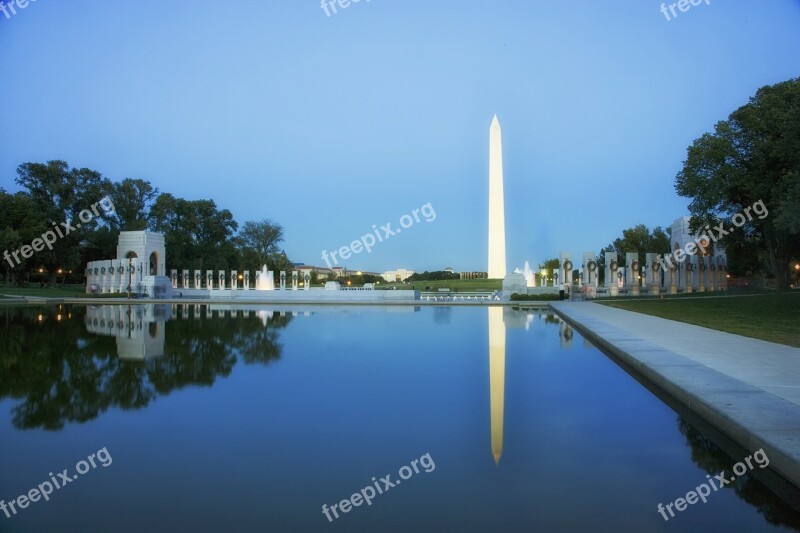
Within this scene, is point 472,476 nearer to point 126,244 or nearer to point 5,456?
point 5,456

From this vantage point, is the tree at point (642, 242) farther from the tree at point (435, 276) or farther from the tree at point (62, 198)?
the tree at point (62, 198)

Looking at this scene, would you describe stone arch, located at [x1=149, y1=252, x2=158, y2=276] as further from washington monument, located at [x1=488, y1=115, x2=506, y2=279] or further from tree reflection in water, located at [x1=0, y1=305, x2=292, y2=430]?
tree reflection in water, located at [x1=0, y1=305, x2=292, y2=430]

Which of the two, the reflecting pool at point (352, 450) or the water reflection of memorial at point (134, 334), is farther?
the water reflection of memorial at point (134, 334)

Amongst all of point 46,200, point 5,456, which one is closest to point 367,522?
point 5,456

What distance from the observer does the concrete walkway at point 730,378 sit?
530 centimetres

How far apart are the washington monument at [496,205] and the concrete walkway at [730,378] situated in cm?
3079

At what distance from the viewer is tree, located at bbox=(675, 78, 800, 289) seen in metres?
28.2

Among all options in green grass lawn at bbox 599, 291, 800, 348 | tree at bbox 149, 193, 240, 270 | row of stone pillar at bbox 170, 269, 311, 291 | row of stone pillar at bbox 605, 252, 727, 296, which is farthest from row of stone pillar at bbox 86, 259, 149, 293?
green grass lawn at bbox 599, 291, 800, 348

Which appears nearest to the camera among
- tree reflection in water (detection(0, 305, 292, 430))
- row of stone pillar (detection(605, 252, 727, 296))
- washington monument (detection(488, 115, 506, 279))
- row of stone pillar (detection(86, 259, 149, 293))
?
tree reflection in water (detection(0, 305, 292, 430))

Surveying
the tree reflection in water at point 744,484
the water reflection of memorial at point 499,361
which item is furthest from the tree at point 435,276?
the tree reflection in water at point 744,484

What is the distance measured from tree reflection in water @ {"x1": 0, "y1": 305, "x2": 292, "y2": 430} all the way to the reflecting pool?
0.06 m

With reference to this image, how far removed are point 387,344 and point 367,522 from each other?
984 centimetres

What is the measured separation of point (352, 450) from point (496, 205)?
4124 centimetres

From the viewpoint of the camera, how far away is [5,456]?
17.7 ft
